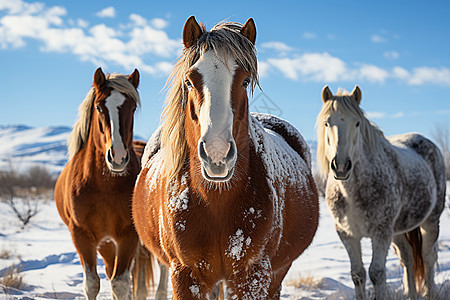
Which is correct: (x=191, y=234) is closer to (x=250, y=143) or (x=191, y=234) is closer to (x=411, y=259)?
(x=250, y=143)

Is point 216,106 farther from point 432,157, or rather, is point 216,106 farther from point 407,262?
point 432,157

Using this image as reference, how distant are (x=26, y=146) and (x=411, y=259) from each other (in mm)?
126335

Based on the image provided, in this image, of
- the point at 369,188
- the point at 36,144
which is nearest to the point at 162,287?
the point at 369,188

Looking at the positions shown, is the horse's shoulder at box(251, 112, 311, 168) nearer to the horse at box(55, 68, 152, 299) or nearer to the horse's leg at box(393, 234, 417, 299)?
the horse at box(55, 68, 152, 299)

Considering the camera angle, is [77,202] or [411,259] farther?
[411,259]

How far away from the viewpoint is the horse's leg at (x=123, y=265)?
136 inches

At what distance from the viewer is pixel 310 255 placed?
7.68m

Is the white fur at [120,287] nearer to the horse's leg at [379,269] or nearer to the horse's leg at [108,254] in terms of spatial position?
the horse's leg at [108,254]

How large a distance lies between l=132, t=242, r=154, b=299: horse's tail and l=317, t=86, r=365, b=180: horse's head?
2403 mm

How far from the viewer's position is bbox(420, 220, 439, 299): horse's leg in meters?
5.30

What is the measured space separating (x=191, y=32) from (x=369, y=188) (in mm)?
3171

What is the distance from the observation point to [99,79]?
12.1ft

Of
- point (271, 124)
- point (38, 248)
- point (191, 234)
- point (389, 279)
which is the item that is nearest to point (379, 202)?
point (271, 124)

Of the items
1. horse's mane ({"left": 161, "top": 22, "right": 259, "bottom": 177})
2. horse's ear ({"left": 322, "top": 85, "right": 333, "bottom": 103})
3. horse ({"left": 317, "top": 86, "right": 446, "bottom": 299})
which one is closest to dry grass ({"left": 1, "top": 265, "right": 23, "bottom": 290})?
horse's mane ({"left": 161, "top": 22, "right": 259, "bottom": 177})
